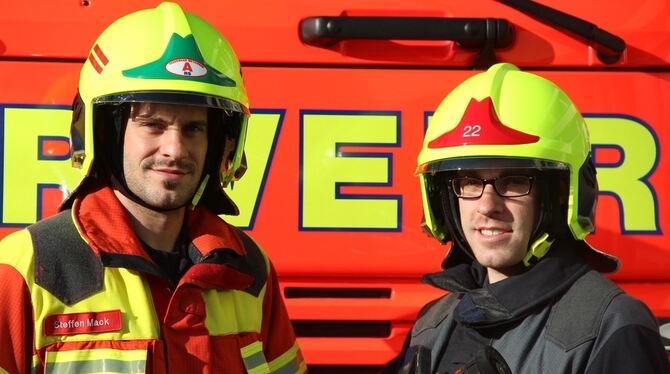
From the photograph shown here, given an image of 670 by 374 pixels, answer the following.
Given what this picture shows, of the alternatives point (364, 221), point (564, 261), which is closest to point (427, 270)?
point (364, 221)

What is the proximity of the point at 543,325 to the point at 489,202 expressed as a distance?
31 cm

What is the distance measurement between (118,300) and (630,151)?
5.19 ft

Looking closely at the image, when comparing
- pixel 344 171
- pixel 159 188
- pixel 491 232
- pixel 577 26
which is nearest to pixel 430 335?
pixel 491 232

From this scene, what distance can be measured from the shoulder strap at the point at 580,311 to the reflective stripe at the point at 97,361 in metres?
0.89

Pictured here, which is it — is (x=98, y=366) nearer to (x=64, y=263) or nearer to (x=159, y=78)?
(x=64, y=263)

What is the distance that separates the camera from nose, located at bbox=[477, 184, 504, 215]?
2.55 meters

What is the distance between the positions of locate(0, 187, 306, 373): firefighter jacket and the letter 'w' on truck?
21.6 inches

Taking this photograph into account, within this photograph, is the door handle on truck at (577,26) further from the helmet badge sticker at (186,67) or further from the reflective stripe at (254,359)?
the reflective stripe at (254,359)

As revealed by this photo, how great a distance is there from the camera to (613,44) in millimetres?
3213

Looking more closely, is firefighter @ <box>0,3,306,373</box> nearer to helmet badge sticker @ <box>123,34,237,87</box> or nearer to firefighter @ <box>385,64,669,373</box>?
helmet badge sticker @ <box>123,34,237,87</box>

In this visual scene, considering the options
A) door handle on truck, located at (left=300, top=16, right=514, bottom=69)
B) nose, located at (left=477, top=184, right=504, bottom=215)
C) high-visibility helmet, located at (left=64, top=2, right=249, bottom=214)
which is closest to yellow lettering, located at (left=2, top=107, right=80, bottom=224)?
high-visibility helmet, located at (left=64, top=2, right=249, bottom=214)

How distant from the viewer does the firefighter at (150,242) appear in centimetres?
233

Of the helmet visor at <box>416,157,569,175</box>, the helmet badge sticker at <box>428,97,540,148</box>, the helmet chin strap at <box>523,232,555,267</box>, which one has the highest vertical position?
the helmet badge sticker at <box>428,97,540,148</box>

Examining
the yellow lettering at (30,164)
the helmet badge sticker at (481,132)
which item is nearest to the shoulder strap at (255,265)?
the helmet badge sticker at (481,132)
